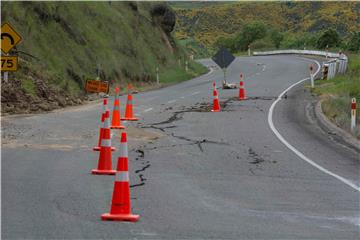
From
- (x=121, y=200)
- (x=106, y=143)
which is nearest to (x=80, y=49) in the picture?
(x=106, y=143)

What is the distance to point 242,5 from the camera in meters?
166

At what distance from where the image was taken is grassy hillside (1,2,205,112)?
81.4 ft

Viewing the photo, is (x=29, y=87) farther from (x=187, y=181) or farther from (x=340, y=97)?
(x=187, y=181)

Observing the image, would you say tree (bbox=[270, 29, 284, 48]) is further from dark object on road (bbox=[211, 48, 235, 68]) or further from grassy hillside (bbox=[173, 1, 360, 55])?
dark object on road (bbox=[211, 48, 235, 68])

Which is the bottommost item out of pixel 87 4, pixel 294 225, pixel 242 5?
pixel 294 225

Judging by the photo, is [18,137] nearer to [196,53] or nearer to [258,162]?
[258,162]

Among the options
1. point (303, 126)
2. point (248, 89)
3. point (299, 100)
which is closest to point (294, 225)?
point (303, 126)

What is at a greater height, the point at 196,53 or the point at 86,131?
the point at 196,53

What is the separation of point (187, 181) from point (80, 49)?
2386 cm

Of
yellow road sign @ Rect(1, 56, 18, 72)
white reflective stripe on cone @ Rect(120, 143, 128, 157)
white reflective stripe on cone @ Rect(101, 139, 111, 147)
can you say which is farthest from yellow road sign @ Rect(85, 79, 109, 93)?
white reflective stripe on cone @ Rect(120, 143, 128, 157)

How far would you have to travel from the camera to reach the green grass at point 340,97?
62.0ft

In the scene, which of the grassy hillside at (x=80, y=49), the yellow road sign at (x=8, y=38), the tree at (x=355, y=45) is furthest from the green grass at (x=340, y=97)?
the tree at (x=355, y=45)

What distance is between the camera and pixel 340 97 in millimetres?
23688

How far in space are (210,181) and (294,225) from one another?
284 centimetres
